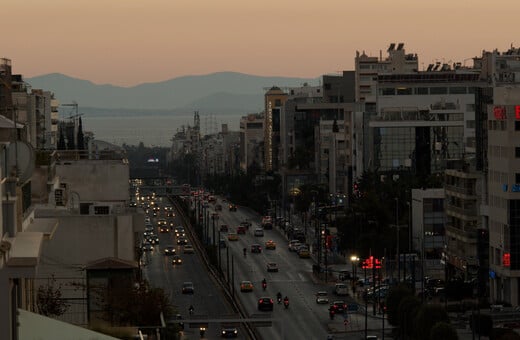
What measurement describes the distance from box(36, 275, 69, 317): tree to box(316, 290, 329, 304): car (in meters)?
40.6

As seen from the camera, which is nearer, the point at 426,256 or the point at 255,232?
the point at 426,256

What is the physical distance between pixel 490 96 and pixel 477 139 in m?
2.14

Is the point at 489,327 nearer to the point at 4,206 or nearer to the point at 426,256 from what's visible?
the point at 426,256

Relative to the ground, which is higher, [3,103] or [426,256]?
[3,103]

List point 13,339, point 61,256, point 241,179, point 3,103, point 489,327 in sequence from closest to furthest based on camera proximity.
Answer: point 13,339 < point 3,103 < point 61,256 < point 489,327 < point 241,179

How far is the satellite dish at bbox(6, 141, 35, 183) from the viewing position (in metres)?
16.7

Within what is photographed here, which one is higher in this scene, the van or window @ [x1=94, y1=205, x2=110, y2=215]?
window @ [x1=94, y1=205, x2=110, y2=215]

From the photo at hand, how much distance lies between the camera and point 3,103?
25.2 m

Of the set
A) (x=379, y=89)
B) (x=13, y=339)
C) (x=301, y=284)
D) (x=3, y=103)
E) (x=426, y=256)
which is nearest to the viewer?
(x=13, y=339)

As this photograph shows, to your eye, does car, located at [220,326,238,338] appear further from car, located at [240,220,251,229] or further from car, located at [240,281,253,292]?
car, located at [240,220,251,229]

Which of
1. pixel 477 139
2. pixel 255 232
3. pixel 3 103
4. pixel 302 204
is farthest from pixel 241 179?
pixel 3 103

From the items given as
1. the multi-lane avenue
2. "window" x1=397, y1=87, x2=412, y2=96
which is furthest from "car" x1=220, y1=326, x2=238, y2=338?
"window" x1=397, y1=87, x2=412, y2=96

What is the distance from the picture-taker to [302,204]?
146250mm

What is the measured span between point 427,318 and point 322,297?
70.5ft
